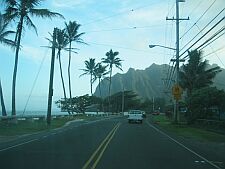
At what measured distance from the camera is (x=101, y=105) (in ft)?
477

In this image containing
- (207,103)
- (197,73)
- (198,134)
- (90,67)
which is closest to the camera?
(198,134)

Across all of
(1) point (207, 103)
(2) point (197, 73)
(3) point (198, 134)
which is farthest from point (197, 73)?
(3) point (198, 134)

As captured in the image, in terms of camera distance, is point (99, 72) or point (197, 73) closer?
point (197, 73)

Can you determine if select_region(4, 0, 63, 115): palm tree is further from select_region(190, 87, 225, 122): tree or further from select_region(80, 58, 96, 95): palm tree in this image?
select_region(80, 58, 96, 95): palm tree

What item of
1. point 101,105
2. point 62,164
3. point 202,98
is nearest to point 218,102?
point 202,98

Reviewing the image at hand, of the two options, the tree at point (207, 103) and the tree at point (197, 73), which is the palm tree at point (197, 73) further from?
the tree at point (207, 103)

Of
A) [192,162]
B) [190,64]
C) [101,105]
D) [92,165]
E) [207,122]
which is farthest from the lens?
[101,105]

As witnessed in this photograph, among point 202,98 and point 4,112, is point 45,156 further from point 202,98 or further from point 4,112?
point 202,98

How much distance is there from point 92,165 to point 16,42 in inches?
1293

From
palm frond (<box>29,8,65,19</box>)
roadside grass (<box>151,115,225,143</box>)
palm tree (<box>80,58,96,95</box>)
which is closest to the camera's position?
roadside grass (<box>151,115,225,143</box>)

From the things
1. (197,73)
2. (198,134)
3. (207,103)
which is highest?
(197,73)

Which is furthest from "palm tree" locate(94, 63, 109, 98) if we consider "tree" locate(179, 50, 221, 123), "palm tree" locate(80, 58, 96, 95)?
"tree" locate(179, 50, 221, 123)

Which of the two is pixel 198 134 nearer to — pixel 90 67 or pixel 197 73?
pixel 197 73

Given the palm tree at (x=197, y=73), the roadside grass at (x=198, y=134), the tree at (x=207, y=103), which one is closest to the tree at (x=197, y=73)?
the palm tree at (x=197, y=73)
